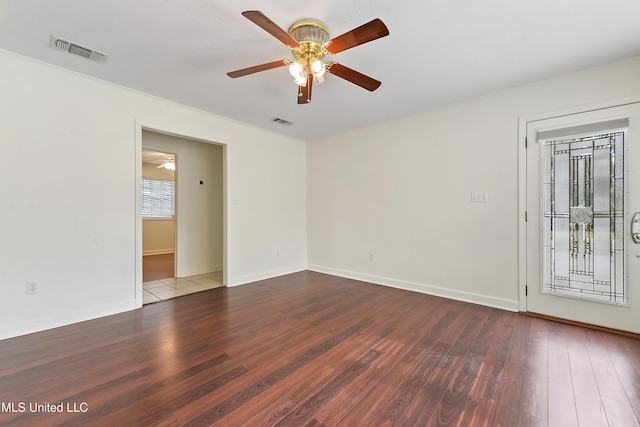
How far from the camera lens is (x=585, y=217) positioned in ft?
9.00

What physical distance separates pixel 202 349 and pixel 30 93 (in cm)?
294

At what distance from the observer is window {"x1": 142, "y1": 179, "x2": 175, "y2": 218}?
24.5ft

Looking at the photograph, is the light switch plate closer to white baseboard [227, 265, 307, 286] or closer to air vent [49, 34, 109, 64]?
white baseboard [227, 265, 307, 286]

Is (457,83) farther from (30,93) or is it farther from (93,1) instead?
(30,93)

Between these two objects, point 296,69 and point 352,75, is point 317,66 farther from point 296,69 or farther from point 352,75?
point 352,75

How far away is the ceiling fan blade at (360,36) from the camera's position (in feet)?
5.42

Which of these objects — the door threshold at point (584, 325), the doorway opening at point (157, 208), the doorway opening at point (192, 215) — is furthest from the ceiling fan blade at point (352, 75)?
the doorway opening at point (157, 208)

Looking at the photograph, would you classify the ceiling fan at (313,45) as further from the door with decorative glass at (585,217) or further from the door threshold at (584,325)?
the door threshold at (584,325)

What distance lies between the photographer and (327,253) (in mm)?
5078

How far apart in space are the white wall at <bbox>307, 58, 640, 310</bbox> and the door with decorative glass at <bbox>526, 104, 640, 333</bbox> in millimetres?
182

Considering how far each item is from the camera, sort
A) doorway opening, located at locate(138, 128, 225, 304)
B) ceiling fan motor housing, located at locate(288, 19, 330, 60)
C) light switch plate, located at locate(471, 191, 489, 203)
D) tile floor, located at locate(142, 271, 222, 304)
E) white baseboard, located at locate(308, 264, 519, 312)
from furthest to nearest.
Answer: doorway opening, located at locate(138, 128, 225, 304) < tile floor, located at locate(142, 271, 222, 304) < light switch plate, located at locate(471, 191, 489, 203) < white baseboard, located at locate(308, 264, 519, 312) < ceiling fan motor housing, located at locate(288, 19, 330, 60)

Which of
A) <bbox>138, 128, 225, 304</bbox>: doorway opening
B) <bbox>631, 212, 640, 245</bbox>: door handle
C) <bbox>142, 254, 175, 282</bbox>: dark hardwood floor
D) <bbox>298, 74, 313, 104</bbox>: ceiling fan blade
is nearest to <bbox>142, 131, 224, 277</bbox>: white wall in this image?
<bbox>138, 128, 225, 304</bbox>: doorway opening

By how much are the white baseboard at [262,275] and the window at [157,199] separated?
14.8ft

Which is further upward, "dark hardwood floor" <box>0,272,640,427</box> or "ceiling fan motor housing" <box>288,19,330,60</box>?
"ceiling fan motor housing" <box>288,19,330,60</box>
